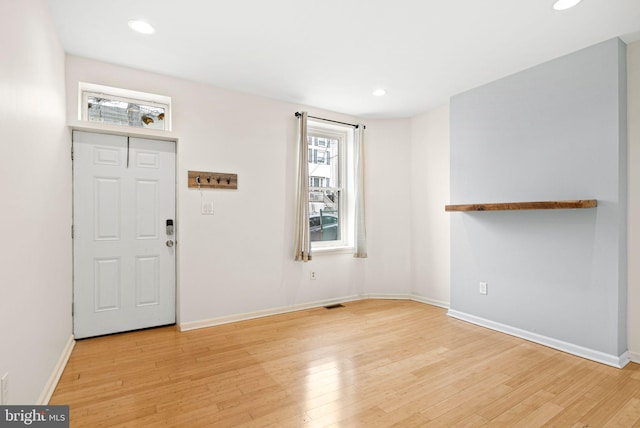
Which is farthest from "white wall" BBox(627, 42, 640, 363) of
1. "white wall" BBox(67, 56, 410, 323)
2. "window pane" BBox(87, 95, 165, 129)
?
"window pane" BBox(87, 95, 165, 129)

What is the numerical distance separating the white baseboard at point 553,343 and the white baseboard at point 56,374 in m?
3.80

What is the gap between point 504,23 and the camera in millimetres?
2439

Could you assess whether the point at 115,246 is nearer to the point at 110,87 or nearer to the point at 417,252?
the point at 110,87

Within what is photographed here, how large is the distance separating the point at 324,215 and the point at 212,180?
172 cm

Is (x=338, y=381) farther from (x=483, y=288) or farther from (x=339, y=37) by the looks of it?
(x=339, y=37)

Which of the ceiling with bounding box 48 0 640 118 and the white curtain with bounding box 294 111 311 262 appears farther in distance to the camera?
the white curtain with bounding box 294 111 311 262

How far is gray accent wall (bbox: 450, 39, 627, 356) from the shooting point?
8.57 ft

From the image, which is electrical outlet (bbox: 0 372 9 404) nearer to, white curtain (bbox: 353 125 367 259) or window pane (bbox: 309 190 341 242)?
window pane (bbox: 309 190 341 242)

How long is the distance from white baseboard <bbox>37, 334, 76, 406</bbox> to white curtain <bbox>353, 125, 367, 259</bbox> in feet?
10.7

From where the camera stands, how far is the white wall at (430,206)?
423cm

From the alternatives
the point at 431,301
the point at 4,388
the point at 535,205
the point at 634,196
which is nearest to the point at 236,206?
the point at 4,388

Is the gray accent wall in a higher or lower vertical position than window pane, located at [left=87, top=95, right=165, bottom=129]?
lower

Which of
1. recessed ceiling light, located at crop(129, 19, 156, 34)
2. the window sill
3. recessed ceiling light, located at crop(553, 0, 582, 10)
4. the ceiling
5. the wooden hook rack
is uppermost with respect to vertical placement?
recessed ceiling light, located at crop(129, 19, 156, 34)

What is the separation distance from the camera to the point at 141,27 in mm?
2518
